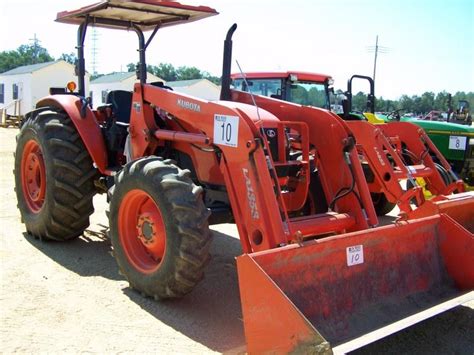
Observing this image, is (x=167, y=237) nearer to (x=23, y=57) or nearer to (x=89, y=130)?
(x=89, y=130)

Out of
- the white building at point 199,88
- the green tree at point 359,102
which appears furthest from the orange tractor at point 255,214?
the white building at point 199,88

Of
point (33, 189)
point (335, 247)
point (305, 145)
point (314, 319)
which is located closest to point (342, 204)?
point (305, 145)

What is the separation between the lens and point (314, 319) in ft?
11.3

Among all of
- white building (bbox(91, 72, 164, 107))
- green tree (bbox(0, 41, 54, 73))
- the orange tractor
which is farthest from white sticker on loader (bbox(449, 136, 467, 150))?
green tree (bbox(0, 41, 54, 73))

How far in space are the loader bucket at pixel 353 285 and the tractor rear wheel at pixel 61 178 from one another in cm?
291

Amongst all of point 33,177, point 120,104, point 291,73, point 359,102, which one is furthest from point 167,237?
point 359,102

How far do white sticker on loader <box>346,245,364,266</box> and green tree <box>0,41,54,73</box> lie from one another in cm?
7071

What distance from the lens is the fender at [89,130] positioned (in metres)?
5.39

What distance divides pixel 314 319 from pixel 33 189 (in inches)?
161

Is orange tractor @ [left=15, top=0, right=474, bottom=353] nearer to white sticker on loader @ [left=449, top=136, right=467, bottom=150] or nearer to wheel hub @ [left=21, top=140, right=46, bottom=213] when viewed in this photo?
wheel hub @ [left=21, top=140, right=46, bottom=213]

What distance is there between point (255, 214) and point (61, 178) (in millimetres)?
2553

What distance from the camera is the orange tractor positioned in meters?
3.39

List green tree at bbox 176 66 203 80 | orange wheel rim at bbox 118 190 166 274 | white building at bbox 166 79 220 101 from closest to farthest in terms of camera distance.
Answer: orange wheel rim at bbox 118 190 166 274 → white building at bbox 166 79 220 101 → green tree at bbox 176 66 203 80

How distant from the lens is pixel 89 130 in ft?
18.0
